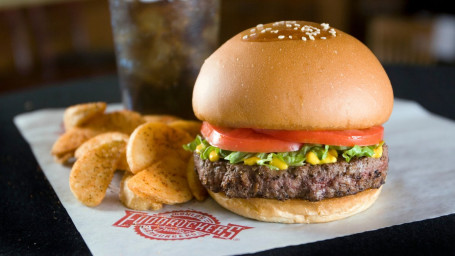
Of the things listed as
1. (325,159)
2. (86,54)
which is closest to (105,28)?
(86,54)

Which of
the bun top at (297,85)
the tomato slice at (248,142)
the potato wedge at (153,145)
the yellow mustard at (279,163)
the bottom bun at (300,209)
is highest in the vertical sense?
the bun top at (297,85)

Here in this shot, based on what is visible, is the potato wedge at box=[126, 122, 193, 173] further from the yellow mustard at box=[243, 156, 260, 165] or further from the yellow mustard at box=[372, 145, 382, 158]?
the yellow mustard at box=[372, 145, 382, 158]

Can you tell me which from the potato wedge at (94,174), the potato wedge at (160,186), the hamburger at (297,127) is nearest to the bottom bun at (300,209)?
the hamburger at (297,127)

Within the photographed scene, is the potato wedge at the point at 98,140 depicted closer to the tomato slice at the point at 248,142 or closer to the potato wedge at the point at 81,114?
the potato wedge at the point at 81,114

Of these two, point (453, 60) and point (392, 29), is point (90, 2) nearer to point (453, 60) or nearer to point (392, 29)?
point (392, 29)

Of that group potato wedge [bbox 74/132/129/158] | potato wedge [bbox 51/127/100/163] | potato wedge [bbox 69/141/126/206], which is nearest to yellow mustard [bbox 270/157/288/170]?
potato wedge [bbox 69/141/126/206]

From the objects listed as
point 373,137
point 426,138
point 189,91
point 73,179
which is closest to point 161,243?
point 73,179
